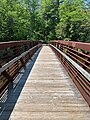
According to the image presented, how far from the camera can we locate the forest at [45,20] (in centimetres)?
4141

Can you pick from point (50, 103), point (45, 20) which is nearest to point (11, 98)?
point (50, 103)

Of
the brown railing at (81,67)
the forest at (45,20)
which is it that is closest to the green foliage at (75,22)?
the forest at (45,20)

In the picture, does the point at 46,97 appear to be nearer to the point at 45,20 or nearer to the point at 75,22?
the point at 75,22

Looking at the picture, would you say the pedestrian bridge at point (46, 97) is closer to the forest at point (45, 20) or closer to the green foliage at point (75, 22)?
the forest at point (45, 20)

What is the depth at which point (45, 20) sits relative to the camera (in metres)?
62.6

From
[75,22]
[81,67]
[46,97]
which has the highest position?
[81,67]

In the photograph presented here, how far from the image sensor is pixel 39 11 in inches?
2467

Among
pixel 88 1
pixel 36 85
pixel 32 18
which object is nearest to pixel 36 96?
pixel 36 85

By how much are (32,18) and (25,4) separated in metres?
3.77

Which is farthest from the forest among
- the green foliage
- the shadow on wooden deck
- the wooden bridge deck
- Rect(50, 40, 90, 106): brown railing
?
the wooden bridge deck

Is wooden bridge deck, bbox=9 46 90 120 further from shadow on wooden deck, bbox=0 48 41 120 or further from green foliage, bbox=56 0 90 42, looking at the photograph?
green foliage, bbox=56 0 90 42

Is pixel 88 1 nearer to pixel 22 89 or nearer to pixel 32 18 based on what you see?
pixel 32 18

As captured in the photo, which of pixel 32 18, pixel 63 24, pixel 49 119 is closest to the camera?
pixel 49 119

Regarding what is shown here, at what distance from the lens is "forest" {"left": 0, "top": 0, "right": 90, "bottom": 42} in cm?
4141
